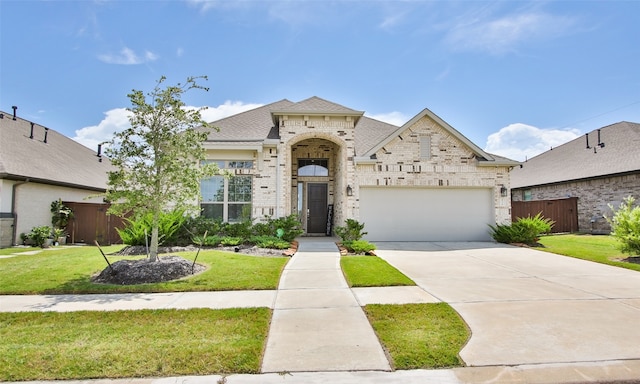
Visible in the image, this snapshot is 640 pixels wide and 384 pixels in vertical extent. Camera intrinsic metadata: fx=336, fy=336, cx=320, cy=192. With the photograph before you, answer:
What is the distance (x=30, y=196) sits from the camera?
41.9 ft

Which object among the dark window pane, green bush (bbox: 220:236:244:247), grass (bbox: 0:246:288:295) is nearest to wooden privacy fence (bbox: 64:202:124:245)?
the dark window pane

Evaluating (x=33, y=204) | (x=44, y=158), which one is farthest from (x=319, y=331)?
(x=44, y=158)

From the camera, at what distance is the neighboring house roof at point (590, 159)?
16.6m

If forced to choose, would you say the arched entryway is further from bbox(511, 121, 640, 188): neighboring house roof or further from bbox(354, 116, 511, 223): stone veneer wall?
bbox(511, 121, 640, 188): neighboring house roof

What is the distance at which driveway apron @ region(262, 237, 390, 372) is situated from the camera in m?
3.29

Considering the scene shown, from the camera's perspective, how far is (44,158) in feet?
49.2

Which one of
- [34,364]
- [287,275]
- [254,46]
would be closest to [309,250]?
[287,275]

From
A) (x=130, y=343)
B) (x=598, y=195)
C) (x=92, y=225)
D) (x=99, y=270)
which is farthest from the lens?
(x=598, y=195)

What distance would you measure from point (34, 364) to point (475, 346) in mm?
4400

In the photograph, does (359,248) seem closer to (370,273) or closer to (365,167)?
(370,273)

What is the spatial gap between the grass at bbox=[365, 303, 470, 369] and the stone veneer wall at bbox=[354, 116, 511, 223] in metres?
8.66

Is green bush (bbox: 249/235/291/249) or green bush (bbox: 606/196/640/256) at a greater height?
green bush (bbox: 606/196/640/256)

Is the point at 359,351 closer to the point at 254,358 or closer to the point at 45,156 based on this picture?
the point at 254,358

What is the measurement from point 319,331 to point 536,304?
342 cm
